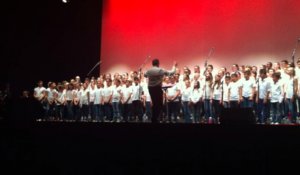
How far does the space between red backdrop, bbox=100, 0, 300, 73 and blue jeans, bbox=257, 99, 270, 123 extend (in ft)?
7.30

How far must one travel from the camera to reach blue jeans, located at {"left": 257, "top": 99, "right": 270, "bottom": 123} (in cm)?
931

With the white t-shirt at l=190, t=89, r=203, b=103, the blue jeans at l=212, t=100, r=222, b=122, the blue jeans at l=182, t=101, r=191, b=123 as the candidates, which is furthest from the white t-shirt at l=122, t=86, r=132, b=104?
the blue jeans at l=212, t=100, r=222, b=122

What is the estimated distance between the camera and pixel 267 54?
1116 cm

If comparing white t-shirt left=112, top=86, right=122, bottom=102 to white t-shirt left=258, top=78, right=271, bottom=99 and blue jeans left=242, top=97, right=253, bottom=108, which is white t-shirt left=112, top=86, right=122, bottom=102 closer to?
blue jeans left=242, top=97, right=253, bottom=108

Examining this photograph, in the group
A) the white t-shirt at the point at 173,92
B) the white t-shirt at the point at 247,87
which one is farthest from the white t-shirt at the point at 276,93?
the white t-shirt at the point at 173,92

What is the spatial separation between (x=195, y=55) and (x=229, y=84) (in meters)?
2.81

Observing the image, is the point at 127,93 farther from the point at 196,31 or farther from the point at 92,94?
the point at 196,31

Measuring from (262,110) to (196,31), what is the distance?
13.9 ft

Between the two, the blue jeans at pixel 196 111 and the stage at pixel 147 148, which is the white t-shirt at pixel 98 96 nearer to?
the blue jeans at pixel 196 111

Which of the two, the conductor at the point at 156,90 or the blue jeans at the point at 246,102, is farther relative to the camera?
the blue jeans at the point at 246,102

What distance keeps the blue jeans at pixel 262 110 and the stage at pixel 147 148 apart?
4175mm

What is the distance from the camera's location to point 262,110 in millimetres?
9344

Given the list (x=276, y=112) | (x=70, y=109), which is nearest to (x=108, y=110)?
(x=70, y=109)

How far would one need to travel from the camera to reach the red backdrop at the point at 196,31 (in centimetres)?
1112
